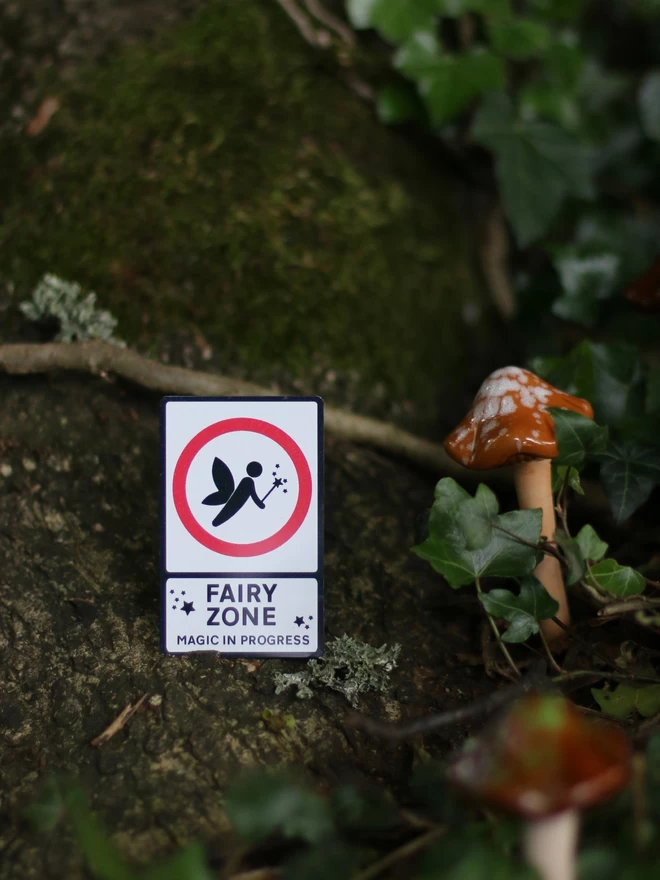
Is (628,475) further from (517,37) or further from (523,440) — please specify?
(517,37)

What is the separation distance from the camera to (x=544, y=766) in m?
0.58

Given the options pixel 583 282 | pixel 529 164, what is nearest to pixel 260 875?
pixel 583 282

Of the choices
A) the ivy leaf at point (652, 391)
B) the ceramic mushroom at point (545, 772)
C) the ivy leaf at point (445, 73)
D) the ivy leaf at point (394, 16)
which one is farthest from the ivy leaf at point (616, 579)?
the ivy leaf at point (394, 16)

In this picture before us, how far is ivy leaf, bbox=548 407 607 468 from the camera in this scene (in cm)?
110

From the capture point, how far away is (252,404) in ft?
3.69

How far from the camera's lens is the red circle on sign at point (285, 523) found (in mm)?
1121

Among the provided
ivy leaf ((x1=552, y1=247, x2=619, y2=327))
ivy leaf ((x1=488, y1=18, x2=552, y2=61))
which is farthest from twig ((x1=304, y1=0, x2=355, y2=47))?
ivy leaf ((x1=552, y1=247, x2=619, y2=327))

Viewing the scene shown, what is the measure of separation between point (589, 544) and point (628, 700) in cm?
22

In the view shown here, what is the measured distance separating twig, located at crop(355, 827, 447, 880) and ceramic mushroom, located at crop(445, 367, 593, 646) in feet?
1.33

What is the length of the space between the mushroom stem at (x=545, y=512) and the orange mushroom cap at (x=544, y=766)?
507mm

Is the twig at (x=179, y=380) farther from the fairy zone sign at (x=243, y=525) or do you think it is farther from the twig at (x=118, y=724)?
the twig at (x=118, y=724)

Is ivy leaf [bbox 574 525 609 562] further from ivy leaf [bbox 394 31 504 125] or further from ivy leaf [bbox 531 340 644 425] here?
ivy leaf [bbox 394 31 504 125]

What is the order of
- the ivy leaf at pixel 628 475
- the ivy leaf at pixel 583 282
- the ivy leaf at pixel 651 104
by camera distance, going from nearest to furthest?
the ivy leaf at pixel 628 475
the ivy leaf at pixel 583 282
the ivy leaf at pixel 651 104

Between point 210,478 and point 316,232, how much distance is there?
739 mm
